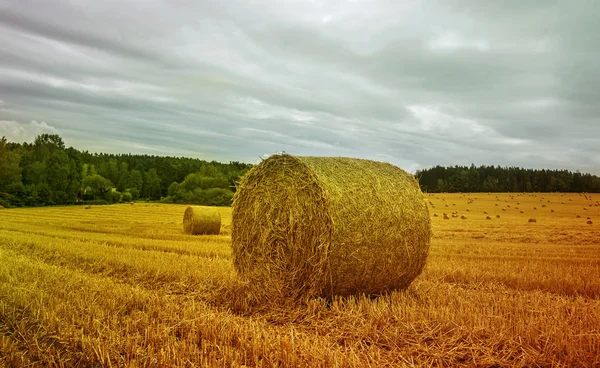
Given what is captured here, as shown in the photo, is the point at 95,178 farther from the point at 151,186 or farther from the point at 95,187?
the point at 151,186

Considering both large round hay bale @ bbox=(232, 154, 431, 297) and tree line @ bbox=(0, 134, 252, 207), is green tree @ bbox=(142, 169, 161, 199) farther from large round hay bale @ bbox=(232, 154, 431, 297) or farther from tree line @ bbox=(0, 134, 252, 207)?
large round hay bale @ bbox=(232, 154, 431, 297)

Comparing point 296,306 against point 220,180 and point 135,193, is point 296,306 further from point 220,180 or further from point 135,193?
point 135,193

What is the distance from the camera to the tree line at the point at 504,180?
170ft

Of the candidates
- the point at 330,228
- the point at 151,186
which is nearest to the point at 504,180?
the point at 151,186

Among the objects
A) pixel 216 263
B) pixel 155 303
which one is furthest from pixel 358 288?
pixel 216 263

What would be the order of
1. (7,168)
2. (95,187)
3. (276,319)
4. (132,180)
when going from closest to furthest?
(276,319), (7,168), (95,187), (132,180)

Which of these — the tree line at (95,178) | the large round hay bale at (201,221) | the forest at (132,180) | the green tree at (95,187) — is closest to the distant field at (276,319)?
the large round hay bale at (201,221)

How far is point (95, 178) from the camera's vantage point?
5253 cm

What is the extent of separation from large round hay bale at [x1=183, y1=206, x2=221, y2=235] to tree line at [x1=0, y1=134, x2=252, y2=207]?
25030 millimetres

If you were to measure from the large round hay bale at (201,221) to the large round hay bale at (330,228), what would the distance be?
10.4m

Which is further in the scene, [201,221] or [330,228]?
[201,221]

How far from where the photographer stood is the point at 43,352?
15.1ft

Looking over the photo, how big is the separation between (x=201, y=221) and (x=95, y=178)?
3964 cm

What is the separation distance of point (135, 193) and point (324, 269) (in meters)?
57.3
